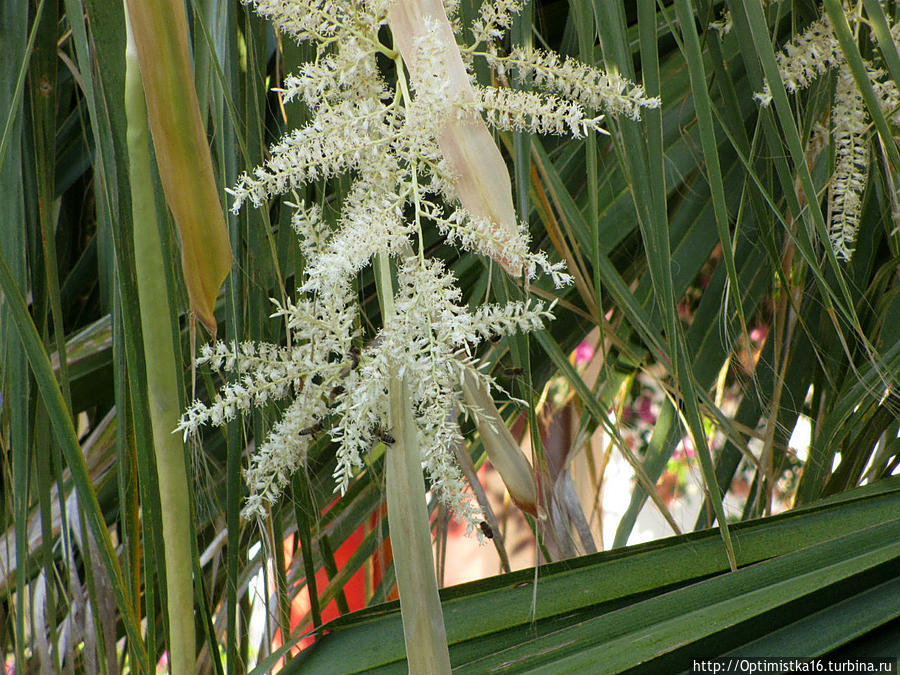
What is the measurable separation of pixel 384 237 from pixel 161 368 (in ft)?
0.32

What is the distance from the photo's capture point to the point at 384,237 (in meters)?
0.30

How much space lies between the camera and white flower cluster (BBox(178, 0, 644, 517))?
287mm

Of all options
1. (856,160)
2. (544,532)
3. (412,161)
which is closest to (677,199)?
(856,160)

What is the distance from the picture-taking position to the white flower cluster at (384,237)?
0.94 feet

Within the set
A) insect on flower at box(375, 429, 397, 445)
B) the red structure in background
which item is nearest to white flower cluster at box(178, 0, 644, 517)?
insect on flower at box(375, 429, 397, 445)

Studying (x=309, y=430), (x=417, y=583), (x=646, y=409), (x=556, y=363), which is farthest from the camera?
(x=646, y=409)

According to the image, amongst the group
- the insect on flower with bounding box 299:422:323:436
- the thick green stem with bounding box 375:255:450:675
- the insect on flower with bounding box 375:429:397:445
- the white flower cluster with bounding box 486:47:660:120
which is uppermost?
the white flower cluster with bounding box 486:47:660:120

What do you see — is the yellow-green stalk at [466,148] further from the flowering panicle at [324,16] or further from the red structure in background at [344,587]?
the red structure in background at [344,587]

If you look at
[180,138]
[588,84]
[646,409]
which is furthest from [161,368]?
[646,409]

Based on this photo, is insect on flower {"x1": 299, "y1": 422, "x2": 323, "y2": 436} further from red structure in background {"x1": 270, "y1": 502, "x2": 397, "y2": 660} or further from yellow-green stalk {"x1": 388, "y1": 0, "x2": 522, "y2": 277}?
red structure in background {"x1": 270, "y1": 502, "x2": 397, "y2": 660}

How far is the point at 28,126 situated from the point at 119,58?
31 centimetres

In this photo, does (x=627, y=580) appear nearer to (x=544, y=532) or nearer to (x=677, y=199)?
(x=544, y=532)

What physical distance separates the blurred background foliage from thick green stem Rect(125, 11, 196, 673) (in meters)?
0.04

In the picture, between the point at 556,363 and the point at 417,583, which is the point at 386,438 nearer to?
the point at 417,583
